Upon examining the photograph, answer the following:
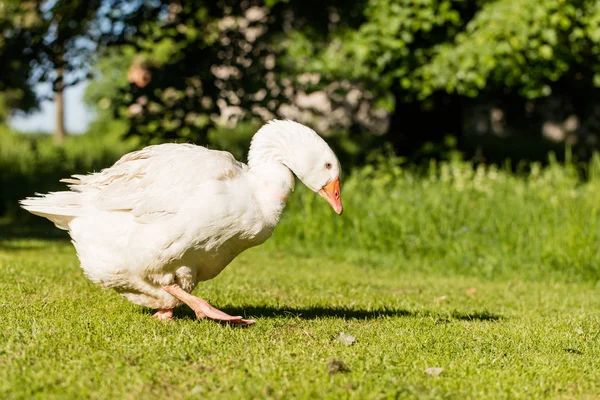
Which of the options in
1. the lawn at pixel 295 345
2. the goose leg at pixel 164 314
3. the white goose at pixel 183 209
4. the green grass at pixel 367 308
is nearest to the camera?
the lawn at pixel 295 345

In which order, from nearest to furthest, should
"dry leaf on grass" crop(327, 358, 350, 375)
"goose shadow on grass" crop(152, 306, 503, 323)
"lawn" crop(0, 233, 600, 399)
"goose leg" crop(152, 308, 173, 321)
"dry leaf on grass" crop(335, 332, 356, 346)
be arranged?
"lawn" crop(0, 233, 600, 399) < "dry leaf on grass" crop(327, 358, 350, 375) < "dry leaf on grass" crop(335, 332, 356, 346) < "goose leg" crop(152, 308, 173, 321) < "goose shadow on grass" crop(152, 306, 503, 323)

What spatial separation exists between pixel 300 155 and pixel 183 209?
869 millimetres

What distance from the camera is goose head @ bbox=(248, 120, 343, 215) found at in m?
5.75

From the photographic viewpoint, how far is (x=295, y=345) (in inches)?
207

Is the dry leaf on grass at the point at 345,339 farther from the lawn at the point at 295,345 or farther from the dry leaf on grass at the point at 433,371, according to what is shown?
the dry leaf on grass at the point at 433,371

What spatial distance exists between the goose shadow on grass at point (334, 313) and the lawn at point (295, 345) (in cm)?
2

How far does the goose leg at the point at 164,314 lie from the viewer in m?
6.09

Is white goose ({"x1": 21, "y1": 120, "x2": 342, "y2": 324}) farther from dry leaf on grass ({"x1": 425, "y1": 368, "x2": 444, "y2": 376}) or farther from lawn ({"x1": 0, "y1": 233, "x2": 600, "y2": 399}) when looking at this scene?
dry leaf on grass ({"x1": 425, "y1": 368, "x2": 444, "y2": 376})

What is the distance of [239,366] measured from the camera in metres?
4.72

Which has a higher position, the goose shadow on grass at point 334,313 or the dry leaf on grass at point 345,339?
the dry leaf on grass at point 345,339

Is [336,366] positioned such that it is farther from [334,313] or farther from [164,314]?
[334,313]

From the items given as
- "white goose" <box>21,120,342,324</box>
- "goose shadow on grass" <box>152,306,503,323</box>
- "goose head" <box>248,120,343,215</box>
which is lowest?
"goose shadow on grass" <box>152,306,503,323</box>

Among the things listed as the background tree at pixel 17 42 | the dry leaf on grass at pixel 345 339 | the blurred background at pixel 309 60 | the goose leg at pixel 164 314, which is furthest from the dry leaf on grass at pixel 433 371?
the background tree at pixel 17 42

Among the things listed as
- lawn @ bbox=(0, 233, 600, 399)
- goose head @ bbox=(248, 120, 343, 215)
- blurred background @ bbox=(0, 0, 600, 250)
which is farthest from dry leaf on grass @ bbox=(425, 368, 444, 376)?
blurred background @ bbox=(0, 0, 600, 250)
